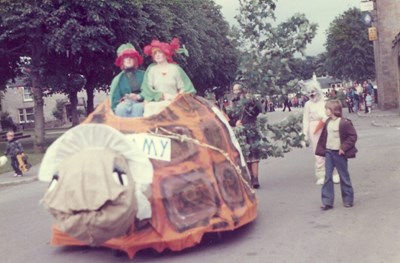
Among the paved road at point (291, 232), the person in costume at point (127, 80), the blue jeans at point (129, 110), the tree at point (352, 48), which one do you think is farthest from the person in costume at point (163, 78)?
the tree at point (352, 48)

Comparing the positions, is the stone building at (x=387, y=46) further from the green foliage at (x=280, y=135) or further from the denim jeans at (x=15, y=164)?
the green foliage at (x=280, y=135)

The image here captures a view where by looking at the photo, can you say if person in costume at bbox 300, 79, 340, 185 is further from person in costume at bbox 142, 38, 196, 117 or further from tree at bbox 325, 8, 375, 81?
tree at bbox 325, 8, 375, 81

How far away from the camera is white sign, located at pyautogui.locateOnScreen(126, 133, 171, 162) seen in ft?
24.6

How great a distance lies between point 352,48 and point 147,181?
6066cm

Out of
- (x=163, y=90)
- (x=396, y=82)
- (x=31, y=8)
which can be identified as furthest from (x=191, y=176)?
(x=396, y=82)

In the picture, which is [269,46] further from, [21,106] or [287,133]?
[21,106]

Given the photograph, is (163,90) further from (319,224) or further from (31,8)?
(31,8)

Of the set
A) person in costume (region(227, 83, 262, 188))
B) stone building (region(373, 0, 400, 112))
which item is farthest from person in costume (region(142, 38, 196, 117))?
stone building (region(373, 0, 400, 112))

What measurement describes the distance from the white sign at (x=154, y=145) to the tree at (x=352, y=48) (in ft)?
195

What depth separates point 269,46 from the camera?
12109mm

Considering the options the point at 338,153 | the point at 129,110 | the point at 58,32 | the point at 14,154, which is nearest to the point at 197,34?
the point at 58,32

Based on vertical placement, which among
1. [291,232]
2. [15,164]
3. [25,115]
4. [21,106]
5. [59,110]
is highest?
[21,106]

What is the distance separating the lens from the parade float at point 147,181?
6301 mm

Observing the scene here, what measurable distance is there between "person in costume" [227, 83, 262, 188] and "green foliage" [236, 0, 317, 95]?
0.28m
